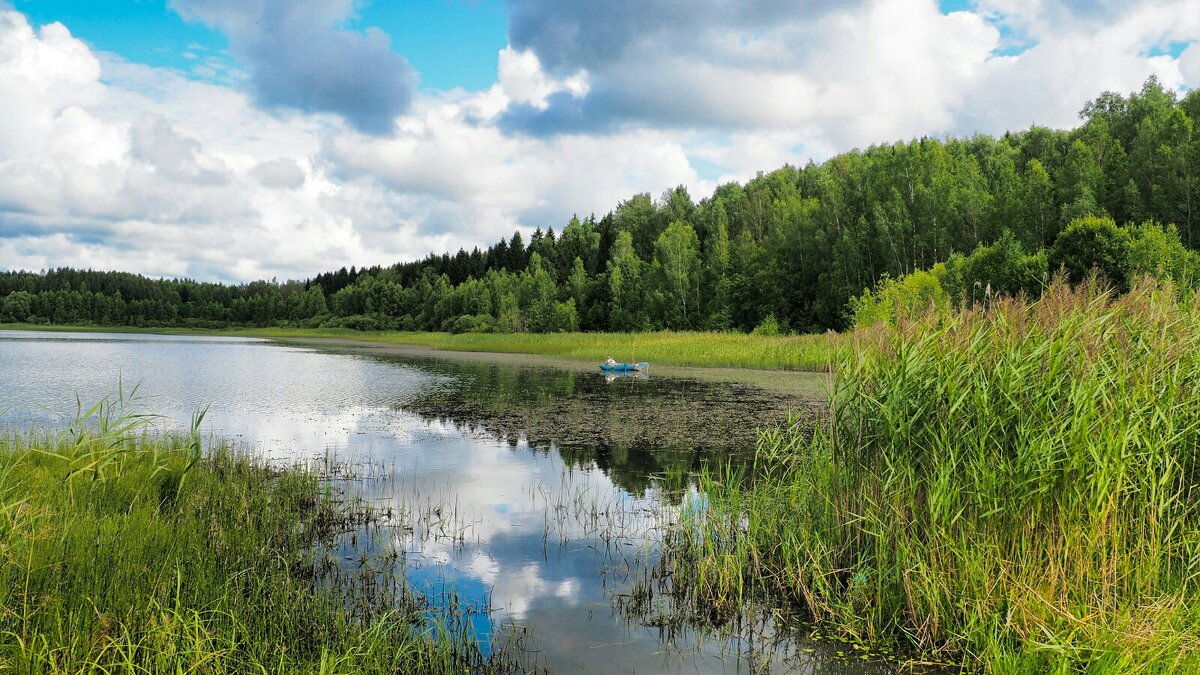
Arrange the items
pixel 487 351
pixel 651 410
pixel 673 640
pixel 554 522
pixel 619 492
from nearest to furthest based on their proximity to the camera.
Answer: pixel 673 640 → pixel 554 522 → pixel 619 492 → pixel 651 410 → pixel 487 351

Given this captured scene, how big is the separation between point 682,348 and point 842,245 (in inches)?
1127

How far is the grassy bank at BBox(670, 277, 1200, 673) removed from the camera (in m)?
4.61

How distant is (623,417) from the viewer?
18.0m

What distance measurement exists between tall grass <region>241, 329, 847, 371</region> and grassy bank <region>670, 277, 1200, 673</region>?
1754 centimetres

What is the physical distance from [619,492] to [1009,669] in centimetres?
632

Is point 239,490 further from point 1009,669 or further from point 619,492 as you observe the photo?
point 1009,669

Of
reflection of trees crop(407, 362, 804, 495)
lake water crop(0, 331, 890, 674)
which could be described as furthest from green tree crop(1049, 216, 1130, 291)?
lake water crop(0, 331, 890, 674)

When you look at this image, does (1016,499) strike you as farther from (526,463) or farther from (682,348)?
(682,348)

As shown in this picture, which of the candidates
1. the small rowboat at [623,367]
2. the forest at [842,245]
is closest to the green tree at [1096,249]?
the forest at [842,245]

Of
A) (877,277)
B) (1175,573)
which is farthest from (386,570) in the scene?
(877,277)

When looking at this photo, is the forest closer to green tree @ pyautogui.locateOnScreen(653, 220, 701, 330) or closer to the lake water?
green tree @ pyautogui.locateOnScreen(653, 220, 701, 330)

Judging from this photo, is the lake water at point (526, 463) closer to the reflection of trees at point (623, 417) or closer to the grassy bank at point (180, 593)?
the reflection of trees at point (623, 417)

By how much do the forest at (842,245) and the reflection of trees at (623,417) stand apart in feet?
21.9

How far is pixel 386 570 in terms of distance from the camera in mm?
6660
